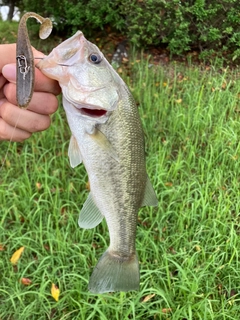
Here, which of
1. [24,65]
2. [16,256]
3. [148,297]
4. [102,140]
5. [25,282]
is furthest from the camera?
[16,256]

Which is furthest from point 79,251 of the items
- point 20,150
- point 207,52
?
point 207,52

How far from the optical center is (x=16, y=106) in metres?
1.56

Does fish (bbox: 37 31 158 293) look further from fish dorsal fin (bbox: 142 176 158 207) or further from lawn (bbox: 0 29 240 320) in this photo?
lawn (bbox: 0 29 240 320)

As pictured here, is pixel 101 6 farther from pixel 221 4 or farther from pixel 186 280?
pixel 186 280

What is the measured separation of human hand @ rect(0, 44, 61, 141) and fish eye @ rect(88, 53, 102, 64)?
0.18 metres

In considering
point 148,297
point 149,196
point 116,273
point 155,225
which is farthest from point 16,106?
point 155,225

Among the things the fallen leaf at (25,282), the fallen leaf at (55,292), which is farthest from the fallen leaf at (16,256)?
the fallen leaf at (55,292)

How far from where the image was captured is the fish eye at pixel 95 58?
131 centimetres

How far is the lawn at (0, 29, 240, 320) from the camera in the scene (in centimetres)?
233

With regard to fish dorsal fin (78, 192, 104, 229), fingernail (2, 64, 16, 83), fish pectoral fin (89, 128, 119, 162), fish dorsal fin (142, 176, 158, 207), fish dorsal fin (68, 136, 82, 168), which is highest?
fingernail (2, 64, 16, 83)

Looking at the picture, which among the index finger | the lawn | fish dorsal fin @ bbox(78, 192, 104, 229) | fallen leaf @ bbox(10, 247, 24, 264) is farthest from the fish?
fallen leaf @ bbox(10, 247, 24, 264)

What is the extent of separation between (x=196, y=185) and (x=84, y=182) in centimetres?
85

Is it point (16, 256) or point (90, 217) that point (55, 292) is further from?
point (90, 217)

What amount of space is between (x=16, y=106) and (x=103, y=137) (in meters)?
0.46
